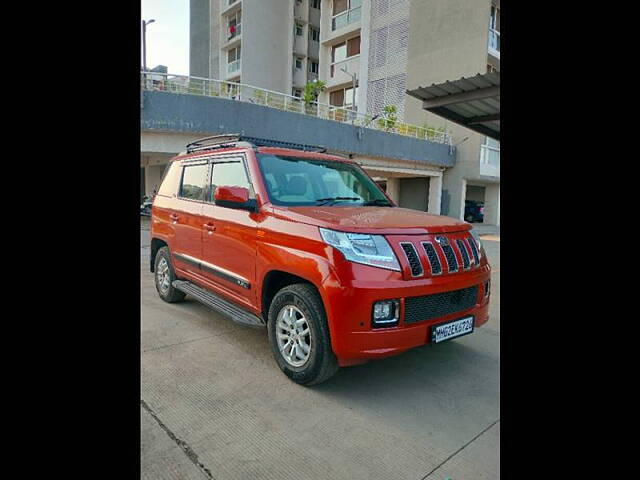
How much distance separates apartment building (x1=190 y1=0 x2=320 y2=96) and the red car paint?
29.0 meters

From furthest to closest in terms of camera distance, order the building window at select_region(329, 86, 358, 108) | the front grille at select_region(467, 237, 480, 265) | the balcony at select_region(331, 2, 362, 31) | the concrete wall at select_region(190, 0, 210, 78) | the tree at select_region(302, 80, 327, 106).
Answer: the concrete wall at select_region(190, 0, 210, 78)
the building window at select_region(329, 86, 358, 108)
the balcony at select_region(331, 2, 362, 31)
the tree at select_region(302, 80, 327, 106)
the front grille at select_region(467, 237, 480, 265)

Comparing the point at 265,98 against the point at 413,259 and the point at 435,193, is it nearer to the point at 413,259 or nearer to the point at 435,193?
the point at 435,193

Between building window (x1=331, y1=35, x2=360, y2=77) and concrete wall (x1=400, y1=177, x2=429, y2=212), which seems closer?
concrete wall (x1=400, y1=177, x2=429, y2=212)

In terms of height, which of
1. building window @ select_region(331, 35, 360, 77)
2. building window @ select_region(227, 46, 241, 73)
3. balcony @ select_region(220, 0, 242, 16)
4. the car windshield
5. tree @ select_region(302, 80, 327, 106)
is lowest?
the car windshield

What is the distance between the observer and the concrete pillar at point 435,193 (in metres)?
22.0

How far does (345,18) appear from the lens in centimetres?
2552

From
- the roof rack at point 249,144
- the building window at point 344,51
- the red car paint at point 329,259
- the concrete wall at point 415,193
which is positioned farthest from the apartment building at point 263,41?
the red car paint at point 329,259

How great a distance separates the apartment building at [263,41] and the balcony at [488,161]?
17.2m

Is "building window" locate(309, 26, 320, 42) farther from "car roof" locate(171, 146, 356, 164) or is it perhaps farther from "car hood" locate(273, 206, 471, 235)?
"car hood" locate(273, 206, 471, 235)

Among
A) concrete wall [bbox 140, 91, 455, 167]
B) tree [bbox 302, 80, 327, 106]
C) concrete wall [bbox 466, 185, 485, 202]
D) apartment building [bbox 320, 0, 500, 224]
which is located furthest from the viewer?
concrete wall [bbox 466, 185, 485, 202]

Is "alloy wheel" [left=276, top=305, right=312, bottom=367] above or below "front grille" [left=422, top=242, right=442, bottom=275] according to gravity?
below

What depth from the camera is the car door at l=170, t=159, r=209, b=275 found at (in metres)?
4.45

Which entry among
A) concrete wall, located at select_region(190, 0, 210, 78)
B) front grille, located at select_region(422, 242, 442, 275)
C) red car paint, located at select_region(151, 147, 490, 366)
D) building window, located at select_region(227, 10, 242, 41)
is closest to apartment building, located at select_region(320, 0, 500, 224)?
building window, located at select_region(227, 10, 242, 41)
